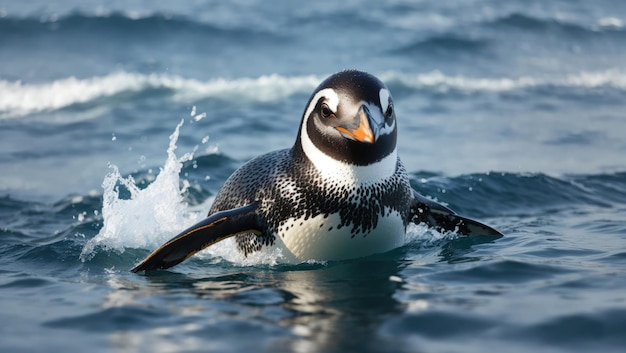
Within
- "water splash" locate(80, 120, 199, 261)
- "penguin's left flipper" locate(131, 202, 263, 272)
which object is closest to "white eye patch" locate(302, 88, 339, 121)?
"penguin's left flipper" locate(131, 202, 263, 272)

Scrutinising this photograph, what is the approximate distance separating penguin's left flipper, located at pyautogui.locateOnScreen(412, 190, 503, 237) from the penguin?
525 millimetres

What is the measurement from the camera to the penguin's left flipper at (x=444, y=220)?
708 centimetres

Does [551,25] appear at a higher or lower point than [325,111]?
higher

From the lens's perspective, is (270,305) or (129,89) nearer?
(270,305)

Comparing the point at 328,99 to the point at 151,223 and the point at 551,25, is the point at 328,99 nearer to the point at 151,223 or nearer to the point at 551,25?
the point at 151,223

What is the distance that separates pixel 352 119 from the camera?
5.82 metres

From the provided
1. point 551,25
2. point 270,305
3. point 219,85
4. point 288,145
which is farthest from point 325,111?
point 551,25

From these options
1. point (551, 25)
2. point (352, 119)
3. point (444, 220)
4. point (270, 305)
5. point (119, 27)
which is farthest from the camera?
point (551, 25)

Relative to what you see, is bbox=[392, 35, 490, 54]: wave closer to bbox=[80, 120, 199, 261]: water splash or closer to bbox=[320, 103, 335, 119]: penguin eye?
bbox=[80, 120, 199, 261]: water splash

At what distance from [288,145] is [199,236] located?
7.25 metres

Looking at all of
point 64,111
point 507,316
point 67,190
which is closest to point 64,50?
point 64,111

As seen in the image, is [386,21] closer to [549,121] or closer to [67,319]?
[549,121]

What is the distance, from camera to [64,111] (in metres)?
17.1

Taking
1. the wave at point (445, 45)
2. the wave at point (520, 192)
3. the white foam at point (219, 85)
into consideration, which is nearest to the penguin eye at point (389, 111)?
the wave at point (520, 192)
